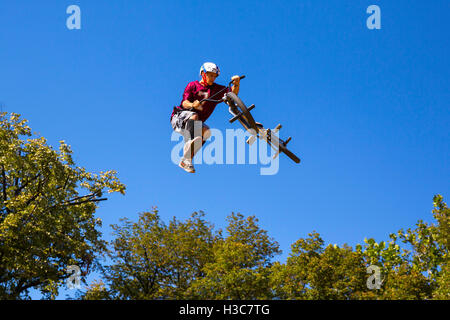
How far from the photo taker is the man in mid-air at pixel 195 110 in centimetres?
1118

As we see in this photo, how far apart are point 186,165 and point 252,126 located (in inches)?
62.2

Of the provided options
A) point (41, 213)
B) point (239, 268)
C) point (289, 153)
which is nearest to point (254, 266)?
point (239, 268)

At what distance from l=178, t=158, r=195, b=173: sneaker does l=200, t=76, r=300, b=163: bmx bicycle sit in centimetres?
123

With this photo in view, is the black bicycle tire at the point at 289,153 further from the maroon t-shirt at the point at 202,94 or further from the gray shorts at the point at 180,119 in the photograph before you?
the gray shorts at the point at 180,119

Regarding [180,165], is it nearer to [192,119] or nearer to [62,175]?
[192,119]

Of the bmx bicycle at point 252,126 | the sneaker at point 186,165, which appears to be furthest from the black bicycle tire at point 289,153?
the sneaker at point 186,165

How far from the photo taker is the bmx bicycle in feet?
35.6

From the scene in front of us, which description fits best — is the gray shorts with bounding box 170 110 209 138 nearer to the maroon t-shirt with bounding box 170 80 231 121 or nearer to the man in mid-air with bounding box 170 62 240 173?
the man in mid-air with bounding box 170 62 240 173

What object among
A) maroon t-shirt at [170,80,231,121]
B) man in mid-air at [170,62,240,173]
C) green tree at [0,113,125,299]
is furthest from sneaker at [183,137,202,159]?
green tree at [0,113,125,299]

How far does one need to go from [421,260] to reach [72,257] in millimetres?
30098

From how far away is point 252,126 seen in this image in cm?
1124

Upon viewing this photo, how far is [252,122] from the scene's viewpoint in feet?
36.4

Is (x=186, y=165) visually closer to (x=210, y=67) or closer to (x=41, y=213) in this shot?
(x=210, y=67)
